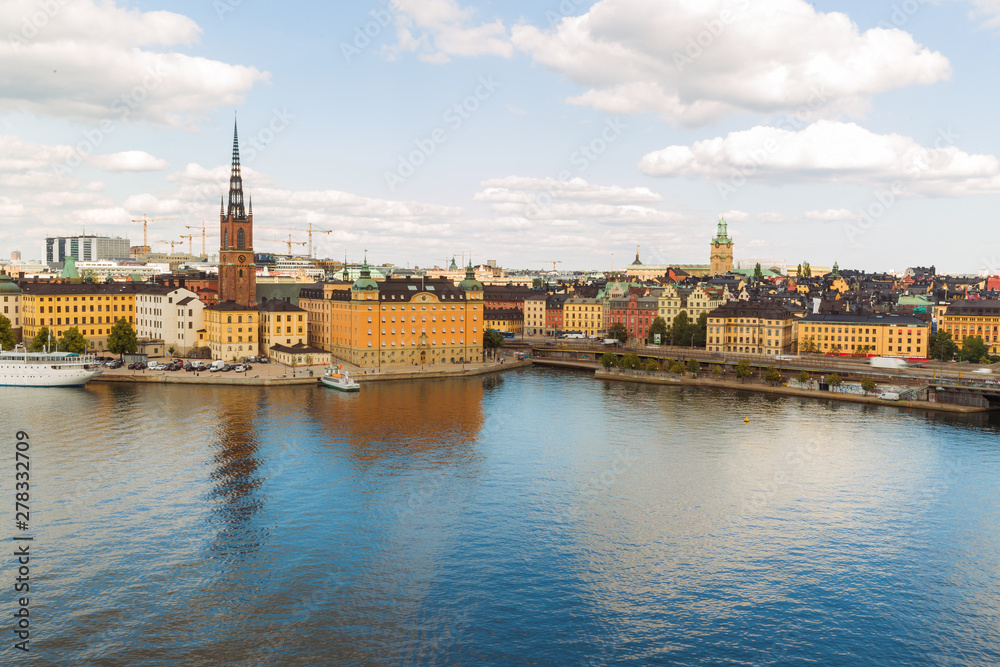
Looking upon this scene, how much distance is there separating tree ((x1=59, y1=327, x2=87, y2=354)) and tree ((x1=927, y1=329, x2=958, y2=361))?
80214mm

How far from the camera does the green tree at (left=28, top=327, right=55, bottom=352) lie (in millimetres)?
71438

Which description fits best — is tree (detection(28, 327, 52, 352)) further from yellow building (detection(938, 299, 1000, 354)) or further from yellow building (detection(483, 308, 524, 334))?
yellow building (detection(938, 299, 1000, 354))

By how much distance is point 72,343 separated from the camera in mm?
71625

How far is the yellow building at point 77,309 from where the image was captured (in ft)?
262

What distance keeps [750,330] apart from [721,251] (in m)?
111

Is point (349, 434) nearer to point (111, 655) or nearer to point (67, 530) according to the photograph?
point (67, 530)

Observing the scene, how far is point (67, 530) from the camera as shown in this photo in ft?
94.0

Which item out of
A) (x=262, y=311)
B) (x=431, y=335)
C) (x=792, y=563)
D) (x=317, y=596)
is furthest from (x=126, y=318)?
(x=792, y=563)

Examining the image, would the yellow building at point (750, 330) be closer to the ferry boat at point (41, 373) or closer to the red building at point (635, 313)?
the red building at point (635, 313)

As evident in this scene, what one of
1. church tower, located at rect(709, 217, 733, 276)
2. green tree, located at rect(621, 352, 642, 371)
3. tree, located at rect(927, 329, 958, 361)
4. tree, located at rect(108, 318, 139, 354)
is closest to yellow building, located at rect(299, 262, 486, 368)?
green tree, located at rect(621, 352, 642, 371)

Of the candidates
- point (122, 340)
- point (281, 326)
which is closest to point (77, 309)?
point (122, 340)

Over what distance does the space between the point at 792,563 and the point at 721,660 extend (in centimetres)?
731

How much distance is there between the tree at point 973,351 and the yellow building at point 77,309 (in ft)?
273

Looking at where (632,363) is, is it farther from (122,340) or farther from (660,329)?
(122,340)
